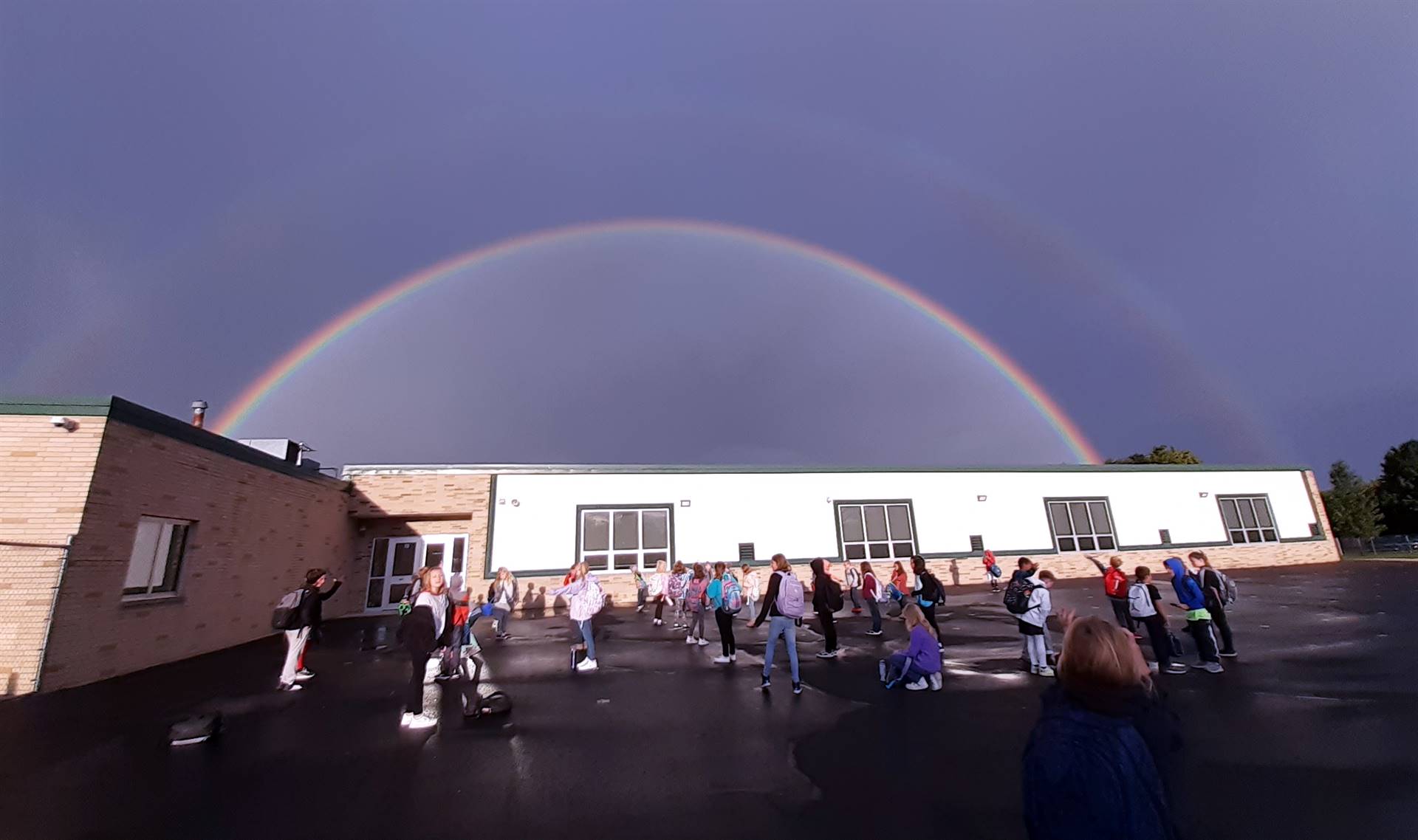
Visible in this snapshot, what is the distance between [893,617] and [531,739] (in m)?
11.9

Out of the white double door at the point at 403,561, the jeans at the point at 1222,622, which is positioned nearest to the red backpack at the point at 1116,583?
the jeans at the point at 1222,622

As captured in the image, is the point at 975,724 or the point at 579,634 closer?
the point at 975,724

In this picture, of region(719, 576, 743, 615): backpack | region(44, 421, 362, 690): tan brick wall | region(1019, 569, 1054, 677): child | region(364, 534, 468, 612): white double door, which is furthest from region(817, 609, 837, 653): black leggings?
region(364, 534, 468, 612): white double door

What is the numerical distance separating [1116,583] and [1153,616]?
1.11 meters

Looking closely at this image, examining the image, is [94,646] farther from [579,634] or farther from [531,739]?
[531,739]

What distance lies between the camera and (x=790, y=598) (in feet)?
26.9

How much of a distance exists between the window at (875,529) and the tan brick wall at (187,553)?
56.8 feet

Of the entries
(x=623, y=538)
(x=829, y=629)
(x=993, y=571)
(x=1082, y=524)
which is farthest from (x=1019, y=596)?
(x=1082, y=524)

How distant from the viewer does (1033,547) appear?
75.4 feet

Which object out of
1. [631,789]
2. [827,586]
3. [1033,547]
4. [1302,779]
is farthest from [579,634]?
[1033,547]

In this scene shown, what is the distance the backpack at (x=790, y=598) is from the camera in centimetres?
820

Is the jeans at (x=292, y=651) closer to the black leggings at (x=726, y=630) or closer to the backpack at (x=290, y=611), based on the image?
the backpack at (x=290, y=611)

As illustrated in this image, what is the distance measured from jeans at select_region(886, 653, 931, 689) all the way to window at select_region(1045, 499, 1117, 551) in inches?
728

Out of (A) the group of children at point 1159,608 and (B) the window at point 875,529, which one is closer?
(A) the group of children at point 1159,608
